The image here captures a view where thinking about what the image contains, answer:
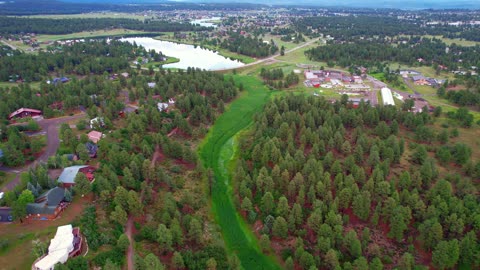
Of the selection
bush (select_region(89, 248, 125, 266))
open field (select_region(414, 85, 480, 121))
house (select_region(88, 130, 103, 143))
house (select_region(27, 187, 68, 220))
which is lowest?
bush (select_region(89, 248, 125, 266))

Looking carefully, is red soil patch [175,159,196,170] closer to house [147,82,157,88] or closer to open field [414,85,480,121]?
house [147,82,157,88]

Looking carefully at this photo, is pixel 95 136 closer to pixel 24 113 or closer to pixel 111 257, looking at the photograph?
pixel 24 113

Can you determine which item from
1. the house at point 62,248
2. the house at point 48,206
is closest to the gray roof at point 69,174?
the house at point 48,206

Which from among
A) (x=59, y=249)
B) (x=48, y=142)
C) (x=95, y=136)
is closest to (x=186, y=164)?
(x=95, y=136)

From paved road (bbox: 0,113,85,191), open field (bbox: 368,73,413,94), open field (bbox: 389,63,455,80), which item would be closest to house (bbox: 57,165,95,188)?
paved road (bbox: 0,113,85,191)

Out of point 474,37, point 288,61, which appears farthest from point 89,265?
point 474,37
